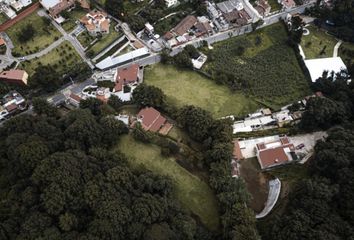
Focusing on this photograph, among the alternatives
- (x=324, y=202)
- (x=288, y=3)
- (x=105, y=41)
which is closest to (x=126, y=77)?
(x=105, y=41)

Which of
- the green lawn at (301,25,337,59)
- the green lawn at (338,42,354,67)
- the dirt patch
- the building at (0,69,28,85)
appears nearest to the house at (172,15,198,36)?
the green lawn at (301,25,337,59)

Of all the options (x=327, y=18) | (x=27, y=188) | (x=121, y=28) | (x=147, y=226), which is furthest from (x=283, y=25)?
(x=27, y=188)

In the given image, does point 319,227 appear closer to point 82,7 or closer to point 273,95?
point 273,95

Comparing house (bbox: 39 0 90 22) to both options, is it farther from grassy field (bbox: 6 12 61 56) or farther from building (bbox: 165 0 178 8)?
building (bbox: 165 0 178 8)

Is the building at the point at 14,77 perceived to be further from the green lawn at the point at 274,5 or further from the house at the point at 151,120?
the green lawn at the point at 274,5

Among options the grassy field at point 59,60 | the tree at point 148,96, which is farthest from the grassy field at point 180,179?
the grassy field at point 59,60
